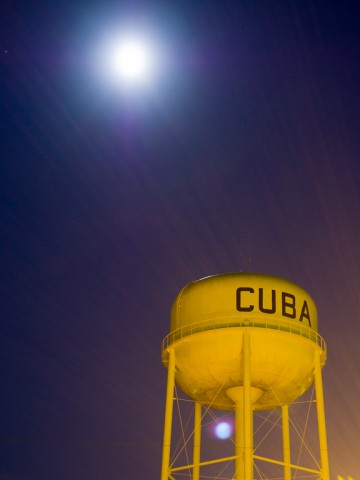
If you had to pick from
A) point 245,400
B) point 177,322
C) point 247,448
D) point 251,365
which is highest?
point 177,322

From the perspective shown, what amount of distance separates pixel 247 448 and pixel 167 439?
347 cm

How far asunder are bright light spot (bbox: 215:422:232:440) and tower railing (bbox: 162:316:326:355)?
26.4ft

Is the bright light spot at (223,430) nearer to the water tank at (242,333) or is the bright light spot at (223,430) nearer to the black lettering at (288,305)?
the water tank at (242,333)

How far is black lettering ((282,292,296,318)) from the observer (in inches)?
1038

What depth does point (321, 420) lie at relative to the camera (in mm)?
25828

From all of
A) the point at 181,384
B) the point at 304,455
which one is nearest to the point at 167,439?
the point at 181,384

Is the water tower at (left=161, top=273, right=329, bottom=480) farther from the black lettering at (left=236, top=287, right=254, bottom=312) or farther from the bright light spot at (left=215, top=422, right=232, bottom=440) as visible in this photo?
the bright light spot at (left=215, top=422, right=232, bottom=440)

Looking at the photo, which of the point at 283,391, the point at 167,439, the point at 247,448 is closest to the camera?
the point at 247,448

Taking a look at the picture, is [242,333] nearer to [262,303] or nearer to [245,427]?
[262,303]

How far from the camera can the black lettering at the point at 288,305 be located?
26375 millimetres

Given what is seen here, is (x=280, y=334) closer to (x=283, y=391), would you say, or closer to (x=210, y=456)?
(x=283, y=391)

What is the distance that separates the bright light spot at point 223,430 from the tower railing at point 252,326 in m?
8.05

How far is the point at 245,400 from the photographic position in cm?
2459

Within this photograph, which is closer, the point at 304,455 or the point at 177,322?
the point at 177,322
